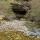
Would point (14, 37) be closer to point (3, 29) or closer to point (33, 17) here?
point (3, 29)

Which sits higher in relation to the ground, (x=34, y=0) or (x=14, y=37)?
(x=34, y=0)

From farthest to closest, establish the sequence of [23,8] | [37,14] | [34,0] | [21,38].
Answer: [23,8], [34,0], [37,14], [21,38]

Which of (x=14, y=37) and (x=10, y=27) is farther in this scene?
(x=10, y=27)

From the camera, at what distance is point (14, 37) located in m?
1.22

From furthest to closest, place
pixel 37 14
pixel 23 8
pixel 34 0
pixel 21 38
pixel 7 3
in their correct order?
pixel 7 3 → pixel 23 8 → pixel 34 0 → pixel 37 14 → pixel 21 38

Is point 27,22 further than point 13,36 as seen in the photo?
Yes

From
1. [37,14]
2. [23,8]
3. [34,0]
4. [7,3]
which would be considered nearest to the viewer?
[37,14]

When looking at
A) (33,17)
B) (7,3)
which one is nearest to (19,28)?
(33,17)

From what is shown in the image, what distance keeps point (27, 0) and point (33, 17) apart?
2.59 ft

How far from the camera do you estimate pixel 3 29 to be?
1365 millimetres

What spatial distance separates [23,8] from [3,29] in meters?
0.61

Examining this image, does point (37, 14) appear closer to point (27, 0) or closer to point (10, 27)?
point (10, 27)

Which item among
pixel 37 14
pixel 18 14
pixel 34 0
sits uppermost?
pixel 34 0

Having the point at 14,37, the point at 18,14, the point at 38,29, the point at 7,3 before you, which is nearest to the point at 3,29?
the point at 14,37
